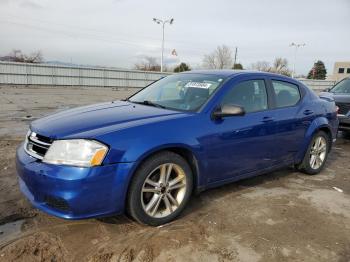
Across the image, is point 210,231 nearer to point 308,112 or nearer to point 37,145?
point 37,145

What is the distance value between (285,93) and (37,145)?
340 cm

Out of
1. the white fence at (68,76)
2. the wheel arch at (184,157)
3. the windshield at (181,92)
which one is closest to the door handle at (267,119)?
the windshield at (181,92)

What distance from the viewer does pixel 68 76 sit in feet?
84.7

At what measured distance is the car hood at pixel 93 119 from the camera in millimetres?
3287

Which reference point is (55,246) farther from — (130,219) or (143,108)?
(143,108)

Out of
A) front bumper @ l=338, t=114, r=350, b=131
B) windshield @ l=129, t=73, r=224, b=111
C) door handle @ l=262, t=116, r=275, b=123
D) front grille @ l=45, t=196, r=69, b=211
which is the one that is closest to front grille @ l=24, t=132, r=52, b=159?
front grille @ l=45, t=196, r=69, b=211

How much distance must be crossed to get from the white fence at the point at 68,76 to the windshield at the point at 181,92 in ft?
70.3

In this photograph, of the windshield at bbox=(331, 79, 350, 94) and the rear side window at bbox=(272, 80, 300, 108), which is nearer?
the rear side window at bbox=(272, 80, 300, 108)

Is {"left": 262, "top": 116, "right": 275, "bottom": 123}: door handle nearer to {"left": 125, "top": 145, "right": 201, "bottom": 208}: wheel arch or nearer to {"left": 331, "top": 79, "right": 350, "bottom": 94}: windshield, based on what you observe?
{"left": 125, "top": 145, "right": 201, "bottom": 208}: wheel arch

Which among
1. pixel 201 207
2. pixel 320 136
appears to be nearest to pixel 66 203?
pixel 201 207

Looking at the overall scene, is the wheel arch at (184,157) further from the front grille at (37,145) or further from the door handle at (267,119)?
the door handle at (267,119)

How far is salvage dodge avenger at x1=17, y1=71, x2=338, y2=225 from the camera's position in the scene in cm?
304

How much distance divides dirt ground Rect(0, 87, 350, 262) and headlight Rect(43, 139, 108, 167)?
0.76m

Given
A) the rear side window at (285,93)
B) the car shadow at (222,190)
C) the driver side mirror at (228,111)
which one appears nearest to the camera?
the car shadow at (222,190)
